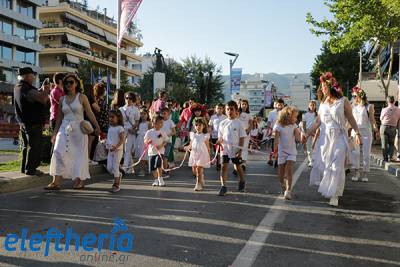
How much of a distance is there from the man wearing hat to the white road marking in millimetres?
4553

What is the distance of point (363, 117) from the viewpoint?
10805 millimetres

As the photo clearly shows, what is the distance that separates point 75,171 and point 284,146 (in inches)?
146

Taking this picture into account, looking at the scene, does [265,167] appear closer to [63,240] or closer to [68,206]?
[68,206]

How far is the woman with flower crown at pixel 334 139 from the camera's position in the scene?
738 centimetres

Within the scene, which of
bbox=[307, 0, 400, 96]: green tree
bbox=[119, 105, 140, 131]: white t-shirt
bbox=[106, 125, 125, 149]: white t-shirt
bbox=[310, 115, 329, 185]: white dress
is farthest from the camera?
bbox=[307, 0, 400, 96]: green tree

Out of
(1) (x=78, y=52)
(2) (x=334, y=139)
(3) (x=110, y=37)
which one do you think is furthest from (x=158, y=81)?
(3) (x=110, y=37)

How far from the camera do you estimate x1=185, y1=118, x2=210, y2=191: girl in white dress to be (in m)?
8.73

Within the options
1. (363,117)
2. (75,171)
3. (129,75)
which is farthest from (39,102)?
(129,75)

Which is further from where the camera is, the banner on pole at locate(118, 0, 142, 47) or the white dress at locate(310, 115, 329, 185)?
the banner on pole at locate(118, 0, 142, 47)

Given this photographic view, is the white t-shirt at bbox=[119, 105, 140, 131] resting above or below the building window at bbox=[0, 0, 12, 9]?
below

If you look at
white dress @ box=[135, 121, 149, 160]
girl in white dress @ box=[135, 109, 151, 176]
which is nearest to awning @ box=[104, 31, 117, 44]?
girl in white dress @ box=[135, 109, 151, 176]

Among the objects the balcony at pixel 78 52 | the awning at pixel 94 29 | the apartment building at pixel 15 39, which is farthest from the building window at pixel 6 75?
the awning at pixel 94 29

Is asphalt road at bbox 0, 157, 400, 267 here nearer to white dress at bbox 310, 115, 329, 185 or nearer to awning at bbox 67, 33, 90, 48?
white dress at bbox 310, 115, 329, 185
